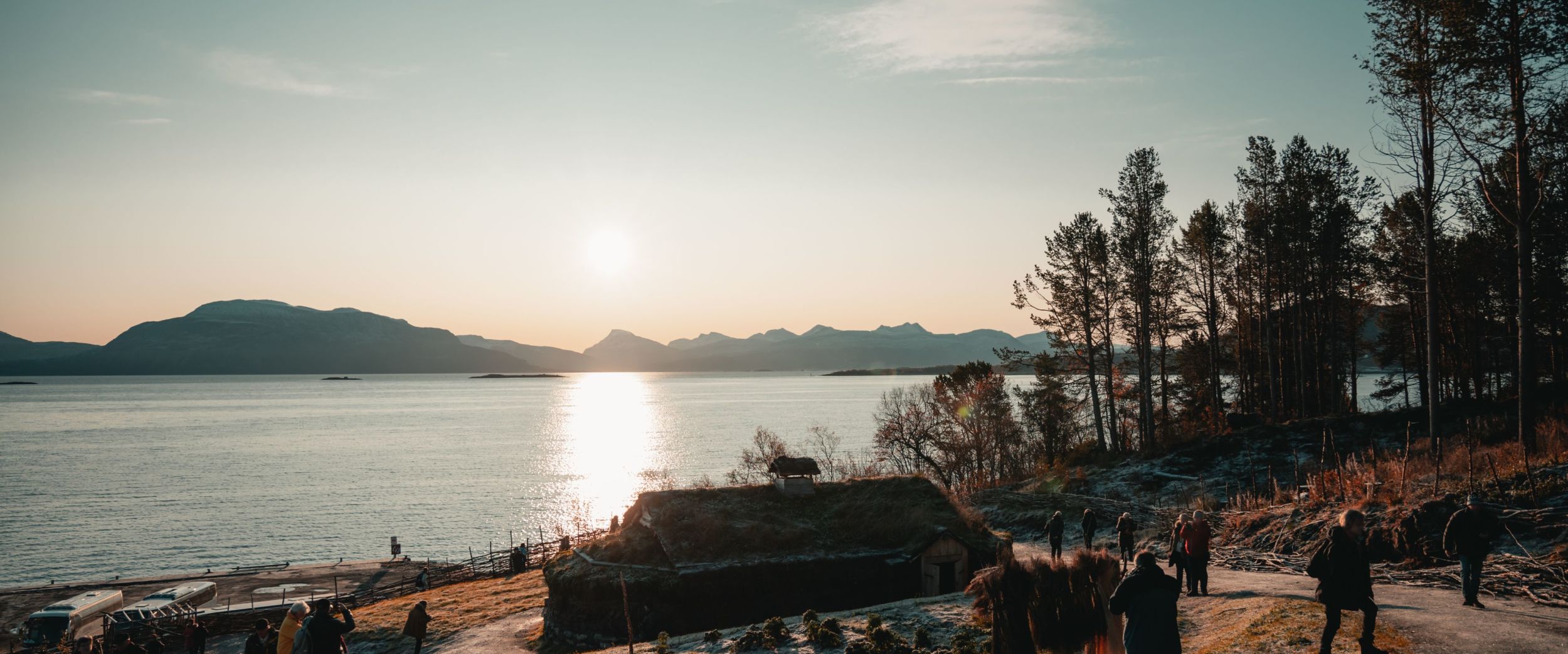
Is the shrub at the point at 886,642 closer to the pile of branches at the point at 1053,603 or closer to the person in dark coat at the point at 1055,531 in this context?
the pile of branches at the point at 1053,603

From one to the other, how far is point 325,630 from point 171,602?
39.6m

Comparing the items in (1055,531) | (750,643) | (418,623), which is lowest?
(418,623)

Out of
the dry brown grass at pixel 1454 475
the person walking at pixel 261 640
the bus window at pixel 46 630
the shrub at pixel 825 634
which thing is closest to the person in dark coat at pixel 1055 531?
the dry brown grass at pixel 1454 475

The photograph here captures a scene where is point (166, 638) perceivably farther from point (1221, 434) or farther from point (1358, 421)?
point (1358, 421)

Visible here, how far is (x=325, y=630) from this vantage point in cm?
1226

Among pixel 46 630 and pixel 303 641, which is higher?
pixel 303 641

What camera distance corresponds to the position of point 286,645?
14008 mm

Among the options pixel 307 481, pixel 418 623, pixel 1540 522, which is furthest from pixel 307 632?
pixel 307 481

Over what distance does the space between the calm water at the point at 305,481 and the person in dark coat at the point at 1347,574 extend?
198ft

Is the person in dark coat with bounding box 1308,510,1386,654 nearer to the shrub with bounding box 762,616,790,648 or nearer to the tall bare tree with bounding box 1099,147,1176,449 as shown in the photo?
the shrub with bounding box 762,616,790,648

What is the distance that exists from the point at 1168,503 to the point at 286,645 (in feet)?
103

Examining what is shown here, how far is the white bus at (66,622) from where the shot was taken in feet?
123

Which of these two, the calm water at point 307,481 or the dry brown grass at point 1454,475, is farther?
the calm water at point 307,481

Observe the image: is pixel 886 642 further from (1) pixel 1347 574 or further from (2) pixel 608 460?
(2) pixel 608 460
